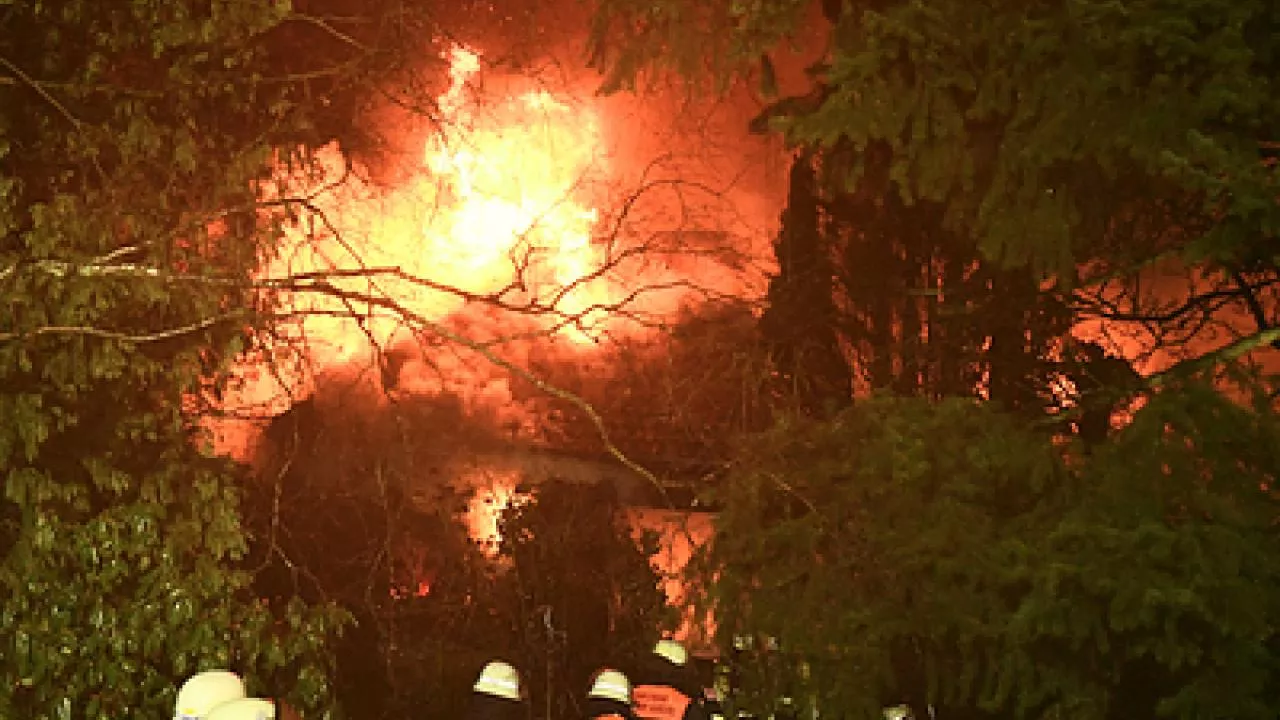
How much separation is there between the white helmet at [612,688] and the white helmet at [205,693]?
6.24 ft

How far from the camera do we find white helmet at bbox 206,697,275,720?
215 inches

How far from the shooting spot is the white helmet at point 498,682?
20.8ft

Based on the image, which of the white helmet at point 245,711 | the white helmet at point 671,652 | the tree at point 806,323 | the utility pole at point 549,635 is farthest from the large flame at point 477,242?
the white helmet at point 245,711

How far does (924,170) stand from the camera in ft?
16.2

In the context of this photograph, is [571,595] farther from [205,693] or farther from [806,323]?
[205,693]

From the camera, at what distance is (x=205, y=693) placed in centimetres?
605

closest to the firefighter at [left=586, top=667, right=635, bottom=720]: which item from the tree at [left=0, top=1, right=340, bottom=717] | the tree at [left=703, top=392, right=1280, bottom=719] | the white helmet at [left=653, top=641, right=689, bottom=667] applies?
the white helmet at [left=653, top=641, right=689, bottom=667]

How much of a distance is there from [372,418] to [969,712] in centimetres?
741

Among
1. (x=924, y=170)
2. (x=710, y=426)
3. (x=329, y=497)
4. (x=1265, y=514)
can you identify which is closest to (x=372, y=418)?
(x=329, y=497)

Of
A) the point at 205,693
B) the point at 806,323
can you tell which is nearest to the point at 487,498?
the point at 806,323

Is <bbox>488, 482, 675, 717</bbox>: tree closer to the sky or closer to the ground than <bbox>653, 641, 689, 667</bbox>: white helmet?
closer to the sky

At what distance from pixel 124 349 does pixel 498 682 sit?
2.77 metres

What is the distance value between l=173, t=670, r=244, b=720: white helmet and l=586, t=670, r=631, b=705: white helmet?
190 cm

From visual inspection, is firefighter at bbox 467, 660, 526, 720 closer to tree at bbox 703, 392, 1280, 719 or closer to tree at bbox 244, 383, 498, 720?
tree at bbox 703, 392, 1280, 719
